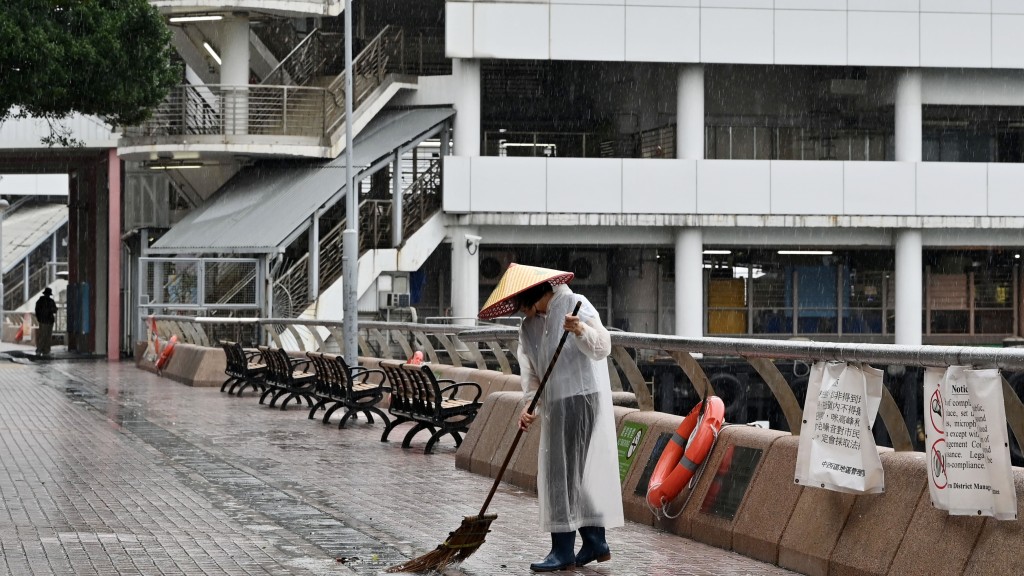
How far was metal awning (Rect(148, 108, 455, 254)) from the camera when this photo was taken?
3484 cm

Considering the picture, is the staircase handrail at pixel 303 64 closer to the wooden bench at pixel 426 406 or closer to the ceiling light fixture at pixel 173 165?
the ceiling light fixture at pixel 173 165

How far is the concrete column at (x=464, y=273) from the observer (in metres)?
38.3

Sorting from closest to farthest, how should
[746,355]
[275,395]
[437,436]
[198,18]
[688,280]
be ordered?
1. [746,355]
2. [437,436]
3. [275,395]
4. [198,18]
5. [688,280]

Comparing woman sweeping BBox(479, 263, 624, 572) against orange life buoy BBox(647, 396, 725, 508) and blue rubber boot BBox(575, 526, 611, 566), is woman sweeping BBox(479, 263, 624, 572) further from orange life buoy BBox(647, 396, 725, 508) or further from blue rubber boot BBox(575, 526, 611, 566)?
orange life buoy BBox(647, 396, 725, 508)

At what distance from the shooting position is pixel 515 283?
9.00 metres

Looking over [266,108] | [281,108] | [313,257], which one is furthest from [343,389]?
[281,108]

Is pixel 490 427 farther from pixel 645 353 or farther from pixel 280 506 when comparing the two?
pixel 645 353

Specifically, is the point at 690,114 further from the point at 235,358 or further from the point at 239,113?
the point at 235,358

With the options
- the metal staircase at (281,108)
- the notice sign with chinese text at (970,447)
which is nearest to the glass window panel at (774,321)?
the metal staircase at (281,108)

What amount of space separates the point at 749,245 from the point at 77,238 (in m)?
21.9

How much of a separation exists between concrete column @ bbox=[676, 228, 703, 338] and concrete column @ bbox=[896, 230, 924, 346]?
17.2ft

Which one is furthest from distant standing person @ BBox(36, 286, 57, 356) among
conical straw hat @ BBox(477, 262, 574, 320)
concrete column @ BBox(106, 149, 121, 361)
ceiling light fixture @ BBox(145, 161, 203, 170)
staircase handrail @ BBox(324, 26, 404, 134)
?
conical straw hat @ BBox(477, 262, 574, 320)

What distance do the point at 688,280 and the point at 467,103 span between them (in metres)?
7.32

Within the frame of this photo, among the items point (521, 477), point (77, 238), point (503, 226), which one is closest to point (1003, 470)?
point (521, 477)
